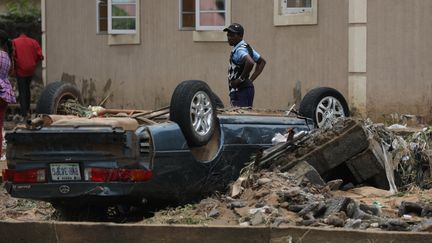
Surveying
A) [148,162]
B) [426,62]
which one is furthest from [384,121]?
[148,162]

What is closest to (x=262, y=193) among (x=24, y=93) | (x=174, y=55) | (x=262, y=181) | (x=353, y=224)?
(x=262, y=181)

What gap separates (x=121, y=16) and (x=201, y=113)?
10.1 m

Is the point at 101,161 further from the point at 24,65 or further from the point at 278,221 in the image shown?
the point at 24,65

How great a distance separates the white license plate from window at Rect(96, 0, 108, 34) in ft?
36.0

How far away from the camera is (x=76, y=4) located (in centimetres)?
1836

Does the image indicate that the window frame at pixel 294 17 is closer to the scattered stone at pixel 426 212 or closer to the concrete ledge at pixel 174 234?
the scattered stone at pixel 426 212

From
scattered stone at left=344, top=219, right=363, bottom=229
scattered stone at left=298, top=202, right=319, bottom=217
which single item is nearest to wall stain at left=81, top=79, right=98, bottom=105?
scattered stone at left=298, top=202, right=319, bottom=217

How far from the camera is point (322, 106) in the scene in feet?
31.3

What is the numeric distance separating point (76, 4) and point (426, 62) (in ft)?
24.5

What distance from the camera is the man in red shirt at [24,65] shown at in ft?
53.9

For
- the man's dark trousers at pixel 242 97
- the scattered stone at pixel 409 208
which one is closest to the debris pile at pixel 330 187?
the scattered stone at pixel 409 208

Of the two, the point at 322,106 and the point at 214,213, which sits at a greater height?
the point at 322,106

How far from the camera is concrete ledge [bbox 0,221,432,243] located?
20.7 ft

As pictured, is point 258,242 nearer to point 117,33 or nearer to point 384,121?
point 384,121
